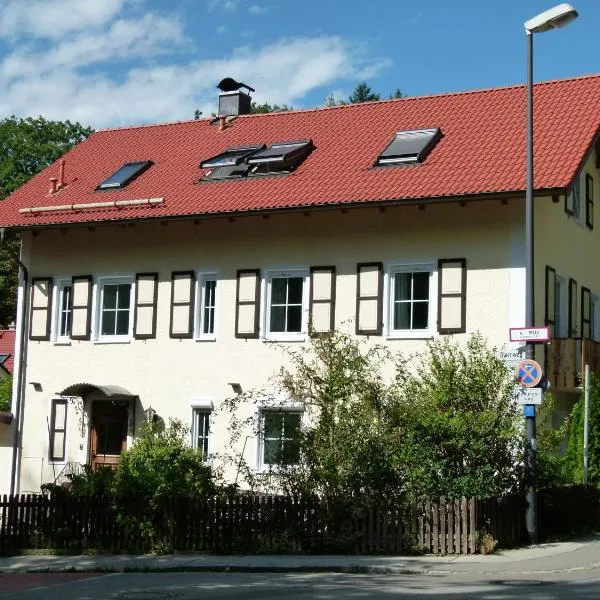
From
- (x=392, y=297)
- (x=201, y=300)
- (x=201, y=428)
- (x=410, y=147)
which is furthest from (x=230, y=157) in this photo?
(x=201, y=428)

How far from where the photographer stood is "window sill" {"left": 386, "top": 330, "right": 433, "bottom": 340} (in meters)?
24.6

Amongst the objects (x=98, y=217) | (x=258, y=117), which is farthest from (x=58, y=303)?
(x=258, y=117)

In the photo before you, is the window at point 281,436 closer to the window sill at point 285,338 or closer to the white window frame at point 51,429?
the window sill at point 285,338

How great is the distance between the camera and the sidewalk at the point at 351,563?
16594 mm

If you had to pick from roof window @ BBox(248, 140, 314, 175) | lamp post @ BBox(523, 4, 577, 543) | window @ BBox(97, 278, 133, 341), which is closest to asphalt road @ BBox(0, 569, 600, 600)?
lamp post @ BBox(523, 4, 577, 543)

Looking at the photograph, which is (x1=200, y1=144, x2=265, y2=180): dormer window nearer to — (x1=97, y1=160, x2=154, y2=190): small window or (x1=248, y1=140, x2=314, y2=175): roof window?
(x1=248, y1=140, x2=314, y2=175): roof window

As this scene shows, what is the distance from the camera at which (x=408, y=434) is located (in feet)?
62.1

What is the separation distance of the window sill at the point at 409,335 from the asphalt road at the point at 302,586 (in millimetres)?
8849

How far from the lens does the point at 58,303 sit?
29.5 meters

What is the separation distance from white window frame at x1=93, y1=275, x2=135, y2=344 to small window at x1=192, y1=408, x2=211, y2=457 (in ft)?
8.31

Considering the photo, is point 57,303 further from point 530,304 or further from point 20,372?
point 530,304

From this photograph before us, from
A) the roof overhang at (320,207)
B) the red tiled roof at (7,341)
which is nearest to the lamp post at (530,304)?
the roof overhang at (320,207)

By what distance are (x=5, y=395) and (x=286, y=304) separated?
9.73 metres

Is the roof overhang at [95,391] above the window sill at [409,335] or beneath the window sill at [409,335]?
beneath
